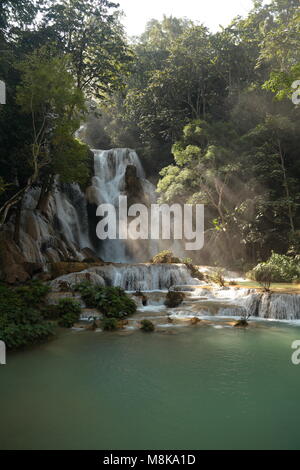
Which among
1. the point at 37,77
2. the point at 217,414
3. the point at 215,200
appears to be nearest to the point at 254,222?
the point at 215,200

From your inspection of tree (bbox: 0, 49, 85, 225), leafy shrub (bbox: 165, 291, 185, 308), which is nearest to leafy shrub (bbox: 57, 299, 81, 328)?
leafy shrub (bbox: 165, 291, 185, 308)

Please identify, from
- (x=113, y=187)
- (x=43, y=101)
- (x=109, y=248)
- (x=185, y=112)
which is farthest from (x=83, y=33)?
(x=109, y=248)

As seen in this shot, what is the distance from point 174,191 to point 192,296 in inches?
373

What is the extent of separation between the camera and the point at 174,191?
811 inches

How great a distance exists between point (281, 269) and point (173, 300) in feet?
20.9

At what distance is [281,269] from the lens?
15359mm

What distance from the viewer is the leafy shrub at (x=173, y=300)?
1163cm

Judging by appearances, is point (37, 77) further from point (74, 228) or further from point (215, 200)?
point (215, 200)

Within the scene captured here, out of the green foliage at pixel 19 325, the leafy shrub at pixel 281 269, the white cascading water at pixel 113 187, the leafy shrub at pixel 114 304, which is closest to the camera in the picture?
the green foliage at pixel 19 325

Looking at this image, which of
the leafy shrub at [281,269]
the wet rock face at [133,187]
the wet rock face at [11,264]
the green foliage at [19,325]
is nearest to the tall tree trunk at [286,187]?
the leafy shrub at [281,269]

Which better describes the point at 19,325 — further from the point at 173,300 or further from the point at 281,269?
the point at 281,269

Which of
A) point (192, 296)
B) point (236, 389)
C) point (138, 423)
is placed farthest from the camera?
→ point (192, 296)

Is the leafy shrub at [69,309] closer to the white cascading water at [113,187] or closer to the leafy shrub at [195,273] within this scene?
the leafy shrub at [195,273]

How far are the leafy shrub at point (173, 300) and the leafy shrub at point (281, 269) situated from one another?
5530 mm
